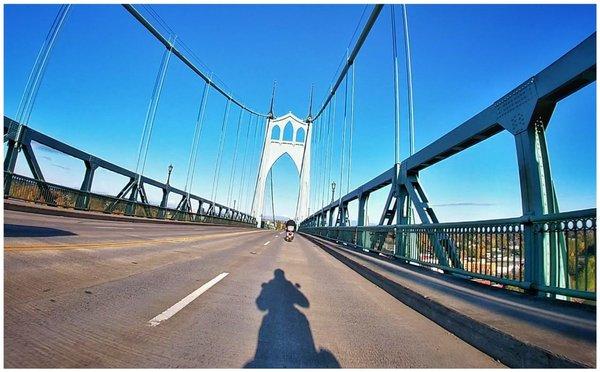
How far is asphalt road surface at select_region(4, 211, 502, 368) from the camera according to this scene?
2.50 metres

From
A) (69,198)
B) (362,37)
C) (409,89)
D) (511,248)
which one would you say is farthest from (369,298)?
(362,37)

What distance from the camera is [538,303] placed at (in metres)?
4.31

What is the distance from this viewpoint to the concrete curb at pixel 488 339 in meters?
2.46

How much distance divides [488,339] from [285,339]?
186cm

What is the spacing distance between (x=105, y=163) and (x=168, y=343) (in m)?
22.8

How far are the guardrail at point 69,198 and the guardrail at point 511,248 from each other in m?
17.4

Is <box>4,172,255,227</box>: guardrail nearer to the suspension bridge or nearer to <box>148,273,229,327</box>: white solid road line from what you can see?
the suspension bridge

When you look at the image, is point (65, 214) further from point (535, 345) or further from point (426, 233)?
point (535, 345)

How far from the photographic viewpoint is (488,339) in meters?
3.06

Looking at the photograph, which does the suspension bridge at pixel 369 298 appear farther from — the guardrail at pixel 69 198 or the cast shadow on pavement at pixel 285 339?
the guardrail at pixel 69 198

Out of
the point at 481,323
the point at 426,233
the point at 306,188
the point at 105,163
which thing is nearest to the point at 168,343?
the point at 481,323

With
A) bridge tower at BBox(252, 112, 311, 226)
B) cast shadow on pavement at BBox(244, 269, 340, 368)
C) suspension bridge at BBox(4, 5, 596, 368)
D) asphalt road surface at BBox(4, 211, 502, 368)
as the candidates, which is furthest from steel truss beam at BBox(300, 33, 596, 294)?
bridge tower at BBox(252, 112, 311, 226)

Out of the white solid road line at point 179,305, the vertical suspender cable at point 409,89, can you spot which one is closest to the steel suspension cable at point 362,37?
the vertical suspender cable at point 409,89

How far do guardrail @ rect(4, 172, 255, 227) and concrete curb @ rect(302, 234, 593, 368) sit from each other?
17.9 metres
